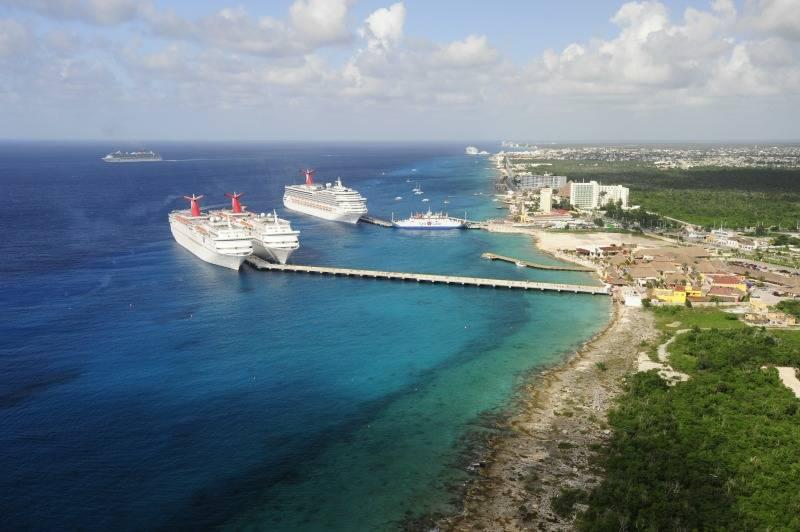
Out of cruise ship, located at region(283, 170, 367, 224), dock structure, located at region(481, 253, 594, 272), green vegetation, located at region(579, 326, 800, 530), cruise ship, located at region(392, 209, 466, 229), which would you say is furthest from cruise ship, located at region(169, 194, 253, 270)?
green vegetation, located at region(579, 326, 800, 530)

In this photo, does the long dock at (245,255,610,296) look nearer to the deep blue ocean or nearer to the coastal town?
the deep blue ocean

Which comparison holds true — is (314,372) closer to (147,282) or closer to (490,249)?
(147,282)

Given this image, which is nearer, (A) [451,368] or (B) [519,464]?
(B) [519,464]

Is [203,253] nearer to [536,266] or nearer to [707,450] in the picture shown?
[536,266]

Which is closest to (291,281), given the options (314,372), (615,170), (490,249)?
(314,372)

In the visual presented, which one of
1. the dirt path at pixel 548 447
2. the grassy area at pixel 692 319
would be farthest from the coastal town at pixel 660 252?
the dirt path at pixel 548 447

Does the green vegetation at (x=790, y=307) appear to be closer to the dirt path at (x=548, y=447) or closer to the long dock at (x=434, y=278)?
the long dock at (x=434, y=278)
